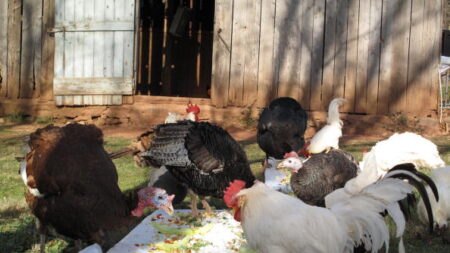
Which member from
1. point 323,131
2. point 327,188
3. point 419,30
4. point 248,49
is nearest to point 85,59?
point 248,49

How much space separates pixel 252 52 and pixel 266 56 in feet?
1.06

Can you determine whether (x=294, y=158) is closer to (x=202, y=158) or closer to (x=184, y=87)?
(x=202, y=158)

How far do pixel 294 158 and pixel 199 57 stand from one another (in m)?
13.5

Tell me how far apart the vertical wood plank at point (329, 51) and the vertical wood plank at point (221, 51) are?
211 cm

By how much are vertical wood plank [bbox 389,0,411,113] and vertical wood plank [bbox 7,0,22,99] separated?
8469 millimetres

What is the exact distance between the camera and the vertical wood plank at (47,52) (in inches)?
520

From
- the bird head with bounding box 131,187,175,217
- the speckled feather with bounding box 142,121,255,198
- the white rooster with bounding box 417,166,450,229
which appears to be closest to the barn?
the speckled feather with bounding box 142,121,255,198

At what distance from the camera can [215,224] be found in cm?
580

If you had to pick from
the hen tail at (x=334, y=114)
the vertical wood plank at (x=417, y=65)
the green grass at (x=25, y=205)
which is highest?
the vertical wood plank at (x=417, y=65)

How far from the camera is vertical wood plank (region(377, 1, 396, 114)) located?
1241cm

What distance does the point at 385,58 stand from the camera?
1249cm

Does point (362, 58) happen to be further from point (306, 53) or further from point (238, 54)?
point (238, 54)

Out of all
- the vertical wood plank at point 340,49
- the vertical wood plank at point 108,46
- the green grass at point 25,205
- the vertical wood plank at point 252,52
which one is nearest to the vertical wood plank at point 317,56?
the vertical wood plank at point 340,49

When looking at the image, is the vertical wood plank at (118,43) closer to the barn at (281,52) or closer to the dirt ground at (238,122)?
the barn at (281,52)
